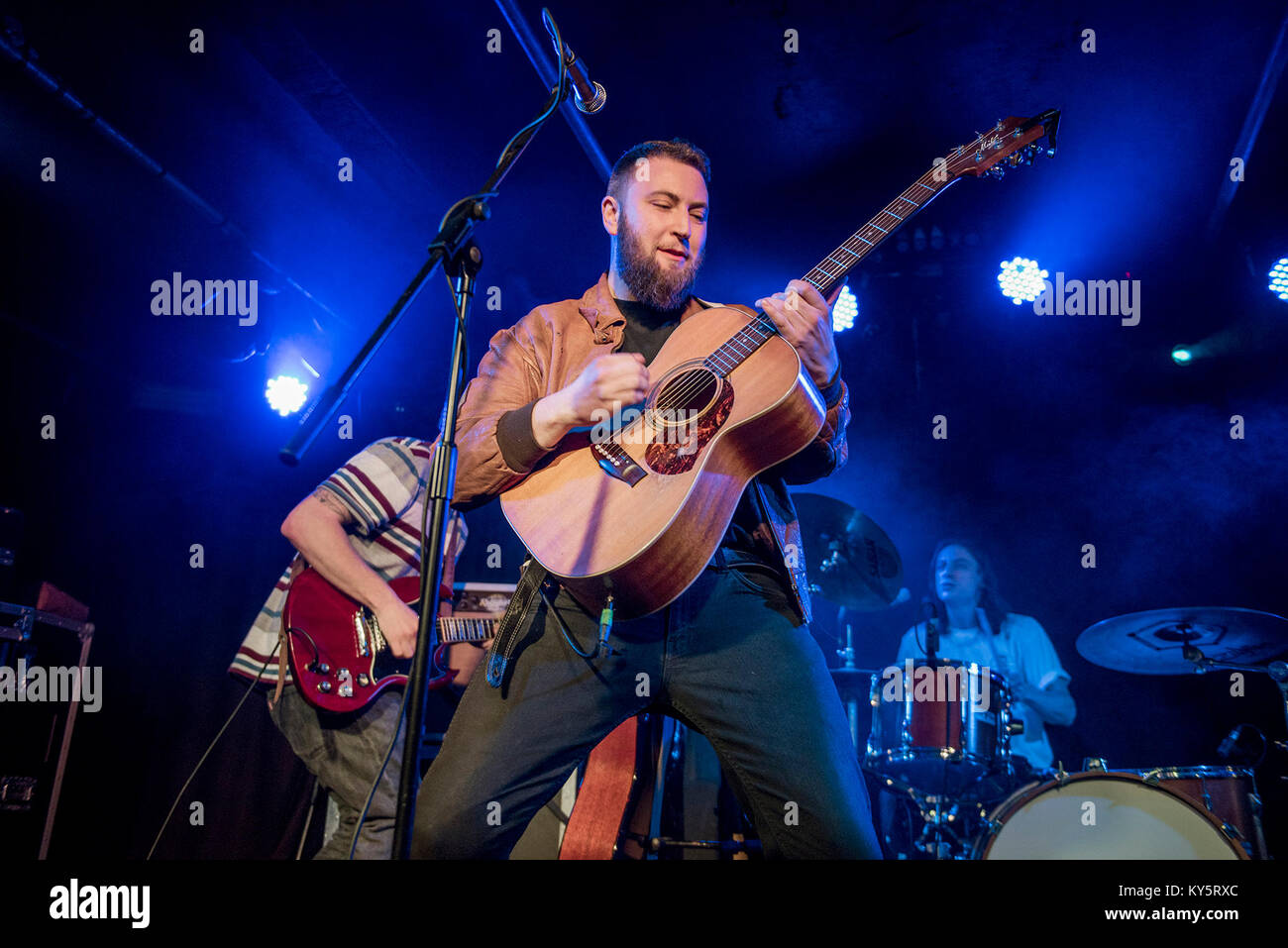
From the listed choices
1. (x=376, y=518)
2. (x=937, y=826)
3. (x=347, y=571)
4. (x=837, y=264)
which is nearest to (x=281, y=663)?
(x=347, y=571)

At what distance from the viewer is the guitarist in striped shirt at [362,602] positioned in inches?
141

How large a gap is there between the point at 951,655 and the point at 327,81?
5.88 metres

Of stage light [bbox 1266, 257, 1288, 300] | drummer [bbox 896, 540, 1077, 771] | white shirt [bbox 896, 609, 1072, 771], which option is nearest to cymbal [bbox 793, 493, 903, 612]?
drummer [bbox 896, 540, 1077, 771]

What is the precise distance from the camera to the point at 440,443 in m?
1.81

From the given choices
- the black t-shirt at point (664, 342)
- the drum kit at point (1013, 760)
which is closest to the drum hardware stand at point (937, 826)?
the drum kit at point (1013, 760)

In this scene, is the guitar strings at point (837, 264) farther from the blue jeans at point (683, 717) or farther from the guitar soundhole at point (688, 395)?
the blue jeans at point (683, 717)

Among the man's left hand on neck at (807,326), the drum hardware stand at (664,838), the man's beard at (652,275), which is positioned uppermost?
the man's beard at (652,275)

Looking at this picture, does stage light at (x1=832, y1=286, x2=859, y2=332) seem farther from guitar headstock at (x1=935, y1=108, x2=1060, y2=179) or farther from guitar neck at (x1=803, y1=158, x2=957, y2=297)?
guitar neck at (x1=803, y1=158, x2=957, y2=297)

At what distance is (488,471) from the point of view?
7.78 feet

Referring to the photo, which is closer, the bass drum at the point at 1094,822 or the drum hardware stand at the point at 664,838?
the bass drum at the point at 1094,822

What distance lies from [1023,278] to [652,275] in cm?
502

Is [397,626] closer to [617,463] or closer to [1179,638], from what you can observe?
[617,463]
